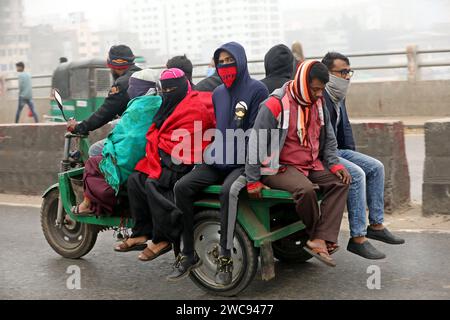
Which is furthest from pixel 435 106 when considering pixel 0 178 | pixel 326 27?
pixel 326 27

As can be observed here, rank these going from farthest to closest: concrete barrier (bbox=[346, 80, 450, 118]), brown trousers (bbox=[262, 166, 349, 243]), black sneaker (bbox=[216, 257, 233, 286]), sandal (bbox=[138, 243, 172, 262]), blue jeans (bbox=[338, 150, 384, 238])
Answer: concrete barrier (bbox=[346, 80, 450, 118]), sandal (bbox=[138, 243, 172, 262]), blue jeans (bbox=[338, 150, 384, 238]), black sneaker (bbox=[216, 257, 233, 286]), brown trousers (bbox=[262, 166, 349, 243])


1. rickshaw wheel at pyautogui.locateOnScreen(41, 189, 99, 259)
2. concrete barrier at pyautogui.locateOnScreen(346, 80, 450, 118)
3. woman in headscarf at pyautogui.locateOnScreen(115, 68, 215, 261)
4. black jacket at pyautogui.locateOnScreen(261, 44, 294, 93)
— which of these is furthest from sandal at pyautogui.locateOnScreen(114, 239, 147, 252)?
concrete barrier at pyautogui.locateOnScreen(346, 80, 450, 118)

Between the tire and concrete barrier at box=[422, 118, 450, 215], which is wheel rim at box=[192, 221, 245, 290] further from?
concrete barrier at box=[422, 118, 450, 215]

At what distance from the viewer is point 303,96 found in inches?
223

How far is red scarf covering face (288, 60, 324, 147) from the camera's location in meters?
5.61

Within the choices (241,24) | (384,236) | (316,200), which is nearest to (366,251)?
(384,236)

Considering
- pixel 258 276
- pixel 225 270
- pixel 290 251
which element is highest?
pixel 225 270

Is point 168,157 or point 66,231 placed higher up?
point 168,157

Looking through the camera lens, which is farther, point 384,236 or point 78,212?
→ point 78,212

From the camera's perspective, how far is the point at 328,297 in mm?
5715

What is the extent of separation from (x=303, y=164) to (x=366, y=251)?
33.2 inches

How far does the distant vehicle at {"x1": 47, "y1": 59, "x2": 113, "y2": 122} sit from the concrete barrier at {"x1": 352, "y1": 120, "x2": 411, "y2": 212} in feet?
37.0

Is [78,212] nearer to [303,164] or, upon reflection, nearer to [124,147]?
[124,147]

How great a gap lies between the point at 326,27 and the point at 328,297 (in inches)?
2587
